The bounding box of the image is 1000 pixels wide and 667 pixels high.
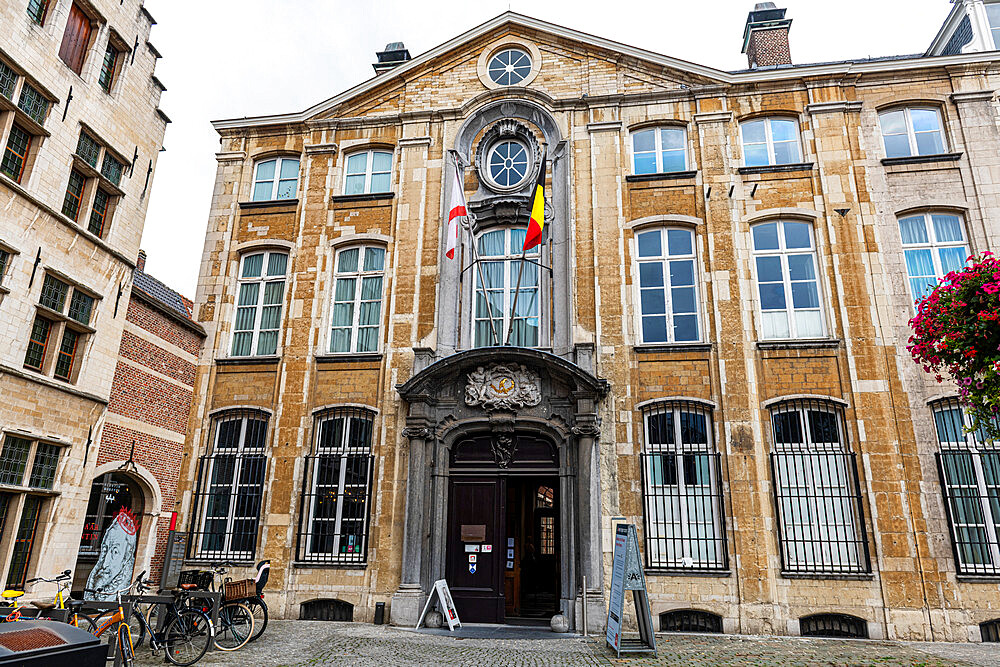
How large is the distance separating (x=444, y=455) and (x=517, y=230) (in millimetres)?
4933

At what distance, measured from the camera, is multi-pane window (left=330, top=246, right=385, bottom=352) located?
1345 centimetres

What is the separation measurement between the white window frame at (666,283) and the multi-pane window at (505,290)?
77.3 inches

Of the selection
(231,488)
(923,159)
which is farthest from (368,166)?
(923,159)

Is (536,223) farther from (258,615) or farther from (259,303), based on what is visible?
(258,615)

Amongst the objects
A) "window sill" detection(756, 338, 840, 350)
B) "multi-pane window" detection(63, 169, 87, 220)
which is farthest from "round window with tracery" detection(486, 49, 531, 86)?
"multi-pane window" detection(63, 169, 87, 220)

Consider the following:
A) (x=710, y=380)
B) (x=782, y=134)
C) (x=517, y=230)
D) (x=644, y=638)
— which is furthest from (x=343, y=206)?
(x=644, y=638)

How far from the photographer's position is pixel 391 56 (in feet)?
57.9

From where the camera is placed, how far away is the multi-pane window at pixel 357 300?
13.4 m

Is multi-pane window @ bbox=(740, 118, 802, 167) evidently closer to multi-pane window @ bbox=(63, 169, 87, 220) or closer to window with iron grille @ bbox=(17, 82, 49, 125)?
multi-pane window @ bbox=(63, 169, 87, 220)

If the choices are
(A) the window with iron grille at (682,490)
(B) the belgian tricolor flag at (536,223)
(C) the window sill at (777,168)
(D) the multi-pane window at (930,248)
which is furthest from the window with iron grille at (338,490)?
(D) the multi-pane window at (930,248)

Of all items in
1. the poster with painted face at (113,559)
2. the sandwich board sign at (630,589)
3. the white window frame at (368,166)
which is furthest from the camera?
the white window frame at (368,166)

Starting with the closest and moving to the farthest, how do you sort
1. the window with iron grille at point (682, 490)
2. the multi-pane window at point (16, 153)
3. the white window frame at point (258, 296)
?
the multi-pane window at point (16, 153), the window with iron grille at point (682, 490), the white window frame at point (258, 296)

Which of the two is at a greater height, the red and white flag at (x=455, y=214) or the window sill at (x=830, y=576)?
the red and white flag at (x=455, y=214)

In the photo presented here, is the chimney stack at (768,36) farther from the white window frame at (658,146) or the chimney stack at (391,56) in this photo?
the chimney stack at (391,56)
